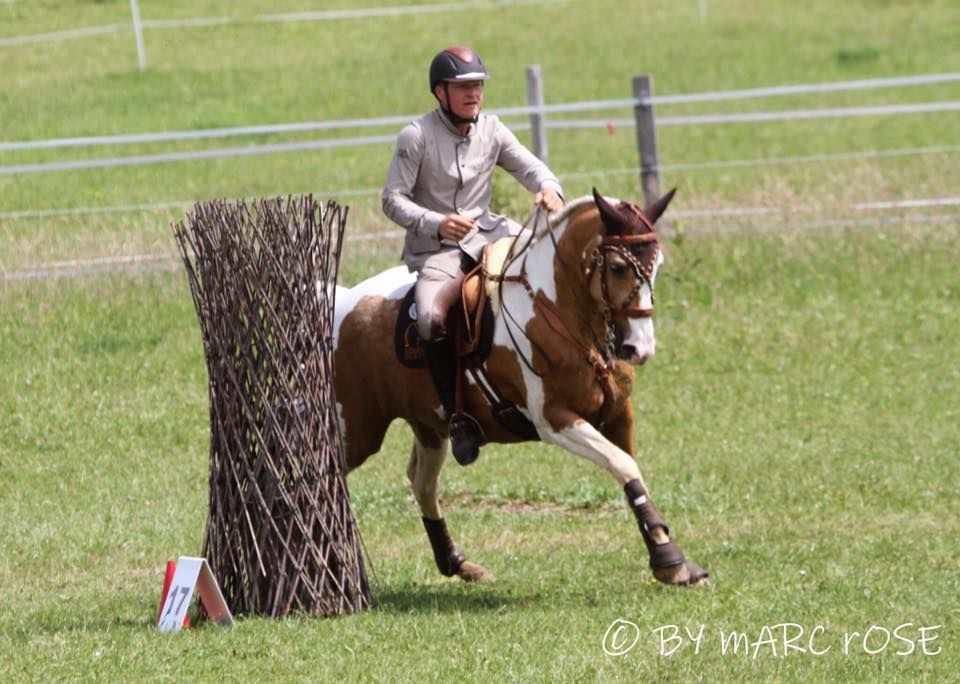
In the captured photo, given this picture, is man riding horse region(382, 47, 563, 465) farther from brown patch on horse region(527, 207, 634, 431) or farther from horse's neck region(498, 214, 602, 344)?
brown patch on horse region(527, 207, 634, 431)

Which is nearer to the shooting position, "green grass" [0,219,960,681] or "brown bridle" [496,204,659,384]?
"green grass" [0,219,960,681]

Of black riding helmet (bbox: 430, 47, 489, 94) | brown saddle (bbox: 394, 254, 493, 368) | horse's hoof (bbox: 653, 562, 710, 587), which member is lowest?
horse's hoof (bbox: 653, 562, 710, 587)

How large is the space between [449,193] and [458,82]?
58cm

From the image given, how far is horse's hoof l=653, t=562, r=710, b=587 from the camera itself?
8.64 meters

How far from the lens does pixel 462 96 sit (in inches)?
350

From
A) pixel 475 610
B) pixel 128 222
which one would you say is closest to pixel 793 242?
pixel 128 222

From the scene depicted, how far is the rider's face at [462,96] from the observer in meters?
8.87

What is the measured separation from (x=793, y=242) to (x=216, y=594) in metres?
10.1

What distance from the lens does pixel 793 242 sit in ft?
56.4

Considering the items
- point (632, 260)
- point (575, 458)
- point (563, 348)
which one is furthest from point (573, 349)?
point (575, 458)

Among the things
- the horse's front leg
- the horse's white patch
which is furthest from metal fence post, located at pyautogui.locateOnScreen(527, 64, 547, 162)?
the horse's front leg

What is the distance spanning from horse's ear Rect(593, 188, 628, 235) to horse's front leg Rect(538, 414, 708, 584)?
39.8 inches

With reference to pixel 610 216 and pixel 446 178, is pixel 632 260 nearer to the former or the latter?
pixel 610 216

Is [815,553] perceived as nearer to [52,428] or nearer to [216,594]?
[216,594]
